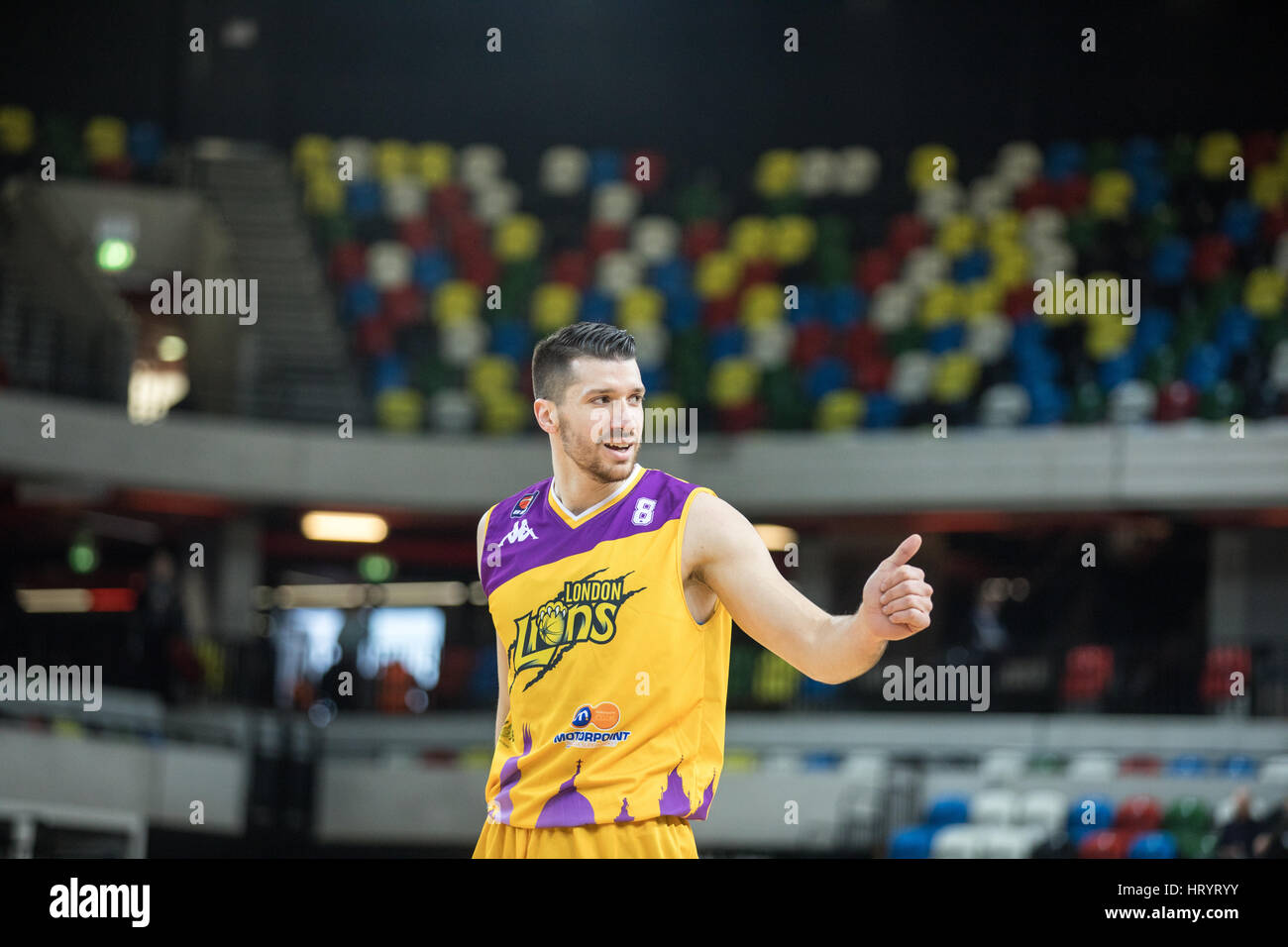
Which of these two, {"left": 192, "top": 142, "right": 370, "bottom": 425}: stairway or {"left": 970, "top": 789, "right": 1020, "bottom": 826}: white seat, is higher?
{"left": 192, "top": 142, "right": 370, "bottom": 425}: stairway

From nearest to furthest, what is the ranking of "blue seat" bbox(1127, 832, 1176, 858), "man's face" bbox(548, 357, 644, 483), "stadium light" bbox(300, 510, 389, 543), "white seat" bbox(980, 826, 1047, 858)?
"man's face" bbox(548, 357, 644, 483), "blue seat" bbox(1127, 832, 1176, 858), "white seat" bbox(980, 826, 1047, 858), "stadium light" bbox(300, 510, 389, 543)

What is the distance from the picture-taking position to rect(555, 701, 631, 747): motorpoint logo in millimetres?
3100

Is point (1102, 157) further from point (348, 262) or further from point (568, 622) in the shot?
point (568, 622)

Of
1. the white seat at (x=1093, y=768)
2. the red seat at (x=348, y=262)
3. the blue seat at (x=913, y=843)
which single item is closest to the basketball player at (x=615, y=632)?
the blue seat at (x=913, y=843)

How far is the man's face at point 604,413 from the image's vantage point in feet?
10.5

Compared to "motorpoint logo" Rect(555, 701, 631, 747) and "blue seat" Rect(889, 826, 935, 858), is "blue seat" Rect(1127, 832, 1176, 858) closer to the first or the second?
"blue seat" Rect(889, 826, 935, 858)

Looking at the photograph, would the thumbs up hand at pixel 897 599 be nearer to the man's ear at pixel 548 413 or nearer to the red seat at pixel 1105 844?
the man's ear at pixel 548 413

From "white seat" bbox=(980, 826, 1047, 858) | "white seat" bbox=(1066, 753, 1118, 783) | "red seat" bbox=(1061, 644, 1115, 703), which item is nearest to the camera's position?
"white seat" bbox=(980, 826, 1047, 858)

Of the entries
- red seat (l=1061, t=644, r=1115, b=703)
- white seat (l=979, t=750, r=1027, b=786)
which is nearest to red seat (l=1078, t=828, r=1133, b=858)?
white seat (l=979, t=750, r=1027, b=786)

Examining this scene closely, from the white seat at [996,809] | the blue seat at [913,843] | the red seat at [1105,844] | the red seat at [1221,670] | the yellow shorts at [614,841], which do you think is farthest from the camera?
the red seat at [1221,670]

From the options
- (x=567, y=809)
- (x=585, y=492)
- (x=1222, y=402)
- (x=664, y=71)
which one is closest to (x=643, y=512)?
(x=585, y=492)

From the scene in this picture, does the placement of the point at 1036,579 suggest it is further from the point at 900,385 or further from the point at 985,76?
the point at 985,76

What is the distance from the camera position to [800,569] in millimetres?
17312

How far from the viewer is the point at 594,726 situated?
3.11 metres
